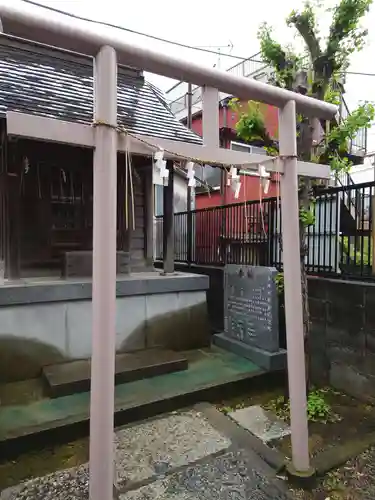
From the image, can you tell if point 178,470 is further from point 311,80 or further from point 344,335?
point 311,80

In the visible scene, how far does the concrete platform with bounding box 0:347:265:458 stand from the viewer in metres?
3.69

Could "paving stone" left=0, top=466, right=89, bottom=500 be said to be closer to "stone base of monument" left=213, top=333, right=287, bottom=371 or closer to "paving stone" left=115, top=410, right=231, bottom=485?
"paving stone" left=115, top=410, right=231, bottom=485

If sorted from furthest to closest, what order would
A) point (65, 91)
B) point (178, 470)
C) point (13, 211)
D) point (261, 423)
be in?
point (65, 91) → point (13, 211) → point (261, 423) → point (178, 470)

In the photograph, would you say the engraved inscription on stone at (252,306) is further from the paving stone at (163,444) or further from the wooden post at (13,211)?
the wooden post at (13,211)

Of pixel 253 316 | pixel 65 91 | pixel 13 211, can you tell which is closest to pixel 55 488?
pixel 253 316

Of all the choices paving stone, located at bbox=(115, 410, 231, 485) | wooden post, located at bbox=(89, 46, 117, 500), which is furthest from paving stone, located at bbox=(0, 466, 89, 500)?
wooden post, located at bbox=(89, 46, 117, 500)

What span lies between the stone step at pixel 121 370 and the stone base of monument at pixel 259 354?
109 cm

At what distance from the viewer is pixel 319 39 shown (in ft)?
14.6

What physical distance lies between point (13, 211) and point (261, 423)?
530cm

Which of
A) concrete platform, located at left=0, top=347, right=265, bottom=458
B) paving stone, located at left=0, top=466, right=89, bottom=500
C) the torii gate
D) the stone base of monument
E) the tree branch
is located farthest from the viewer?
the stone base of monument

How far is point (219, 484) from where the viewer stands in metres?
3.10

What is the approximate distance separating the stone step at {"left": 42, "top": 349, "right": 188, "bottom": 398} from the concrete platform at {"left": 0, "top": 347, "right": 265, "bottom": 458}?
0.10m

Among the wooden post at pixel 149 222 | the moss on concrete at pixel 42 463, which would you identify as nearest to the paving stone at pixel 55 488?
the moss on concrete at pixel 42 463

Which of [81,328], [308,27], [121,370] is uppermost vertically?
[308,27]
